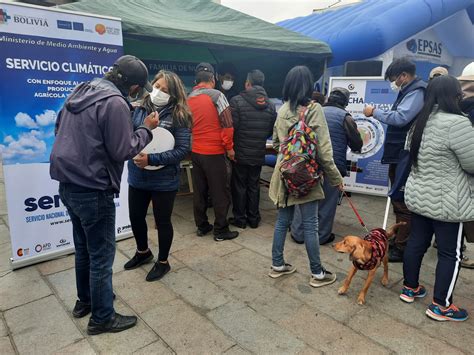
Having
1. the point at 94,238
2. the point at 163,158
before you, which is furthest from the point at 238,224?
the point at 94,238

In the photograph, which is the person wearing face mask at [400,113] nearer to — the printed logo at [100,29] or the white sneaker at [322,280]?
the white sneaker at [322,280]

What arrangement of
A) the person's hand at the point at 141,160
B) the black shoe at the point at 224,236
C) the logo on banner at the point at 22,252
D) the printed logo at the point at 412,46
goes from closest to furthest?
the person's hand at the point at 141,160
the logo on banner at the point at 22,252
the black shoe at the point at 224,236
the printed logo at the point at 412,46

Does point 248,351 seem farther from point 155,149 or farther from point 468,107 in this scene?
point 468,107

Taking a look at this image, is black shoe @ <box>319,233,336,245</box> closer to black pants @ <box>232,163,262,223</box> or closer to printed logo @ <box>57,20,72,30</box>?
black pants @ <box>232,163,262,223</box>

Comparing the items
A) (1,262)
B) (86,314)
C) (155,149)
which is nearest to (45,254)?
(1,262)

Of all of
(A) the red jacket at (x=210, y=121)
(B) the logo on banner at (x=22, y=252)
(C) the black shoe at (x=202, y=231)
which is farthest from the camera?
(C) the black shoe at (x=202, y=231)

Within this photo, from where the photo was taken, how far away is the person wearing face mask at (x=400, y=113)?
9.95ft

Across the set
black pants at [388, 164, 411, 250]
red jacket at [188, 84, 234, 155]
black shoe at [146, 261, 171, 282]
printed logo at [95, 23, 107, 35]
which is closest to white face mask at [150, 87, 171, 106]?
red jacket at [188, 84, 234, 155]

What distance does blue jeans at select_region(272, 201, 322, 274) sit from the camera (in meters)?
2.85

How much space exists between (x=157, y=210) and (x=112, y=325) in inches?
36.1

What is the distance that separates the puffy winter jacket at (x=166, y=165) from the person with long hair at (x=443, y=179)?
1693 millimetres

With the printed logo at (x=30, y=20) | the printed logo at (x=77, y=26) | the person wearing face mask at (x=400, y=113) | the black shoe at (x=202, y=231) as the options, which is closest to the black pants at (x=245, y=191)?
the black shoe at (x=202, y=231)

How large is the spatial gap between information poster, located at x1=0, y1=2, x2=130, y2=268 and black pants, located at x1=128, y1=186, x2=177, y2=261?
0.89 m

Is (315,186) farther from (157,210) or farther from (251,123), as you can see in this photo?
(251,123)
